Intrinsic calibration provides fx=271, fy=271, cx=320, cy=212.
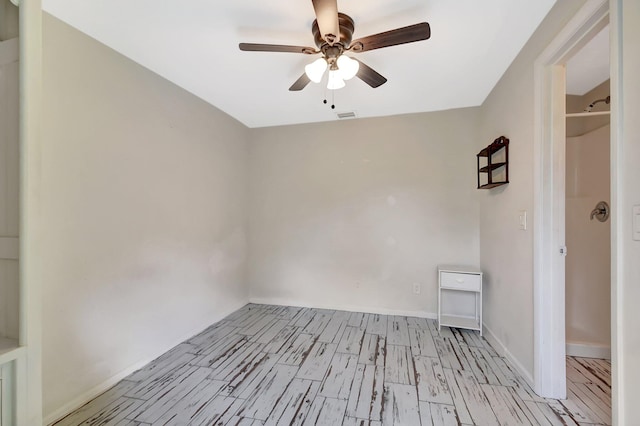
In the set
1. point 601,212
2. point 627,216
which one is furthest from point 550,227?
point 601,212

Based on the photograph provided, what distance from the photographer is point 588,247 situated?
240 cm

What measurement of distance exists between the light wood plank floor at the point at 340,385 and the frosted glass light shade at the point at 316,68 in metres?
2.20

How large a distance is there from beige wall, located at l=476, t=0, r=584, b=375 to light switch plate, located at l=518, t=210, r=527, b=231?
0.11 ft

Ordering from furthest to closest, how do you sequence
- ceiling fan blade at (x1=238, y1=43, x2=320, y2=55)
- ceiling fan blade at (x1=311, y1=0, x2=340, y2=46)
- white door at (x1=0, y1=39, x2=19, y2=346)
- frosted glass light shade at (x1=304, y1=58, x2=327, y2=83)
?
frosted glass light shade at (x1=304, y1=58, x2=327, y2=83), ceiling fan blade at (x1=238, y1=43, x2=320, y2=55), ceiling fan blade at (x1=311, y1=0, x2=340, y2=46), white door at (x1=0, y1=39, x2=19, y2=346)

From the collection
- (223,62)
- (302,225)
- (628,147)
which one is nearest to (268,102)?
(223,62)

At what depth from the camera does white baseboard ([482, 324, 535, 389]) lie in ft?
6.45

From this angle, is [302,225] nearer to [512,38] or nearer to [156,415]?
[156,415]

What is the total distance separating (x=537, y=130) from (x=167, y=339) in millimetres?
3406

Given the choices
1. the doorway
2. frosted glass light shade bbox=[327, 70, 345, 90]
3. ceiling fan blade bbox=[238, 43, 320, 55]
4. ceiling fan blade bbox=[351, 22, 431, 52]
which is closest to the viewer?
ceiling fan blade bbox=[351, 22, 431, 52]

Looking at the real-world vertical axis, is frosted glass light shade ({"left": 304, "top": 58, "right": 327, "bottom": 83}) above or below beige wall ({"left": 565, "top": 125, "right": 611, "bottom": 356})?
above

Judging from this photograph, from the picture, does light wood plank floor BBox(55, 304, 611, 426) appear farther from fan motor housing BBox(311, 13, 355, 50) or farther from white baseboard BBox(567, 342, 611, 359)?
fan motor housing BBox(311, 13, 355, 50)

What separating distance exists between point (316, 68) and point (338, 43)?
0.22m

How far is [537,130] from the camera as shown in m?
1.84

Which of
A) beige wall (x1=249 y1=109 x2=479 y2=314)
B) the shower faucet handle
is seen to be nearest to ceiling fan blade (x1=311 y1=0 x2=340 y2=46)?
beige wall (x1=249 y1=109 x2=479 y2=314)
